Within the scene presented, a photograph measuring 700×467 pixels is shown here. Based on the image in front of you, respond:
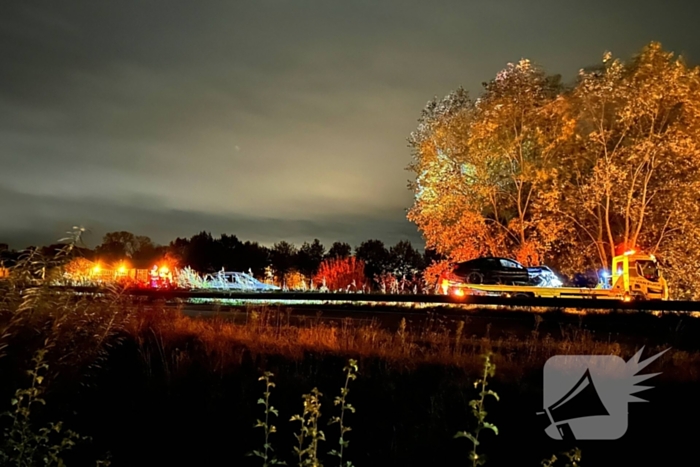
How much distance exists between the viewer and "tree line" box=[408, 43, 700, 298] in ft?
92.5

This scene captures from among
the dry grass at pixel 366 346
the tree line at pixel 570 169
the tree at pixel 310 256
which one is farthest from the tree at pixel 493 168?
the tree at pixel 310 256

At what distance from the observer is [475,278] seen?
27.8 m

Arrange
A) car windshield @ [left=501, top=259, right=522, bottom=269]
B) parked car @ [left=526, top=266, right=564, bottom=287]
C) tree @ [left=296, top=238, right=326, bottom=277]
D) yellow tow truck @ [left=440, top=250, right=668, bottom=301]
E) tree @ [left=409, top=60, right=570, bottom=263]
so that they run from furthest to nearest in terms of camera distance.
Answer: tree @ [left=296, top=238, right=326, bottom=277] → tree @ [left=409, top=60, right=570, bottom=263] → parked car @ [left=526, top=266, right=564, bottom=287] → car windshield @ [left=501, top=259, right=522, bottom=269] → yellow tow truck @ [left=440, top=250, right=668, bottom=301]

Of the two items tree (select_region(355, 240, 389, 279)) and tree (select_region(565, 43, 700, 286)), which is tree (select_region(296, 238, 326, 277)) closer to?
tree (select_region(355, 240, 389, 279))

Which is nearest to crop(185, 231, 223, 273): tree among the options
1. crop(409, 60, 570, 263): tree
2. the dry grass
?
crop(409, 60, 570, 263): tree

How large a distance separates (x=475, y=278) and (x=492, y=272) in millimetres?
770

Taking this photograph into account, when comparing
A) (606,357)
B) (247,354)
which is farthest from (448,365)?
(247,354)

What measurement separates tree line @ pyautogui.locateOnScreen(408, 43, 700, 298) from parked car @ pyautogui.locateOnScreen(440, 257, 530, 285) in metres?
3.06

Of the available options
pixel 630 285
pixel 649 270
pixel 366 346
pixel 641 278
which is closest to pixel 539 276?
pixel 630 285

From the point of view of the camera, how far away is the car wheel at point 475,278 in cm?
2769

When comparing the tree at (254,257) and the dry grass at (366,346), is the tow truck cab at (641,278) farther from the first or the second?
the tree at (254,257)
